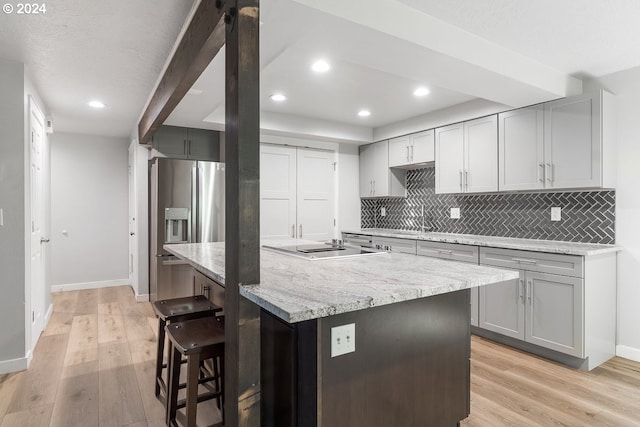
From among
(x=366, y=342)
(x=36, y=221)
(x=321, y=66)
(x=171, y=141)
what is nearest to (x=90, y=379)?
(x=36, y=221)

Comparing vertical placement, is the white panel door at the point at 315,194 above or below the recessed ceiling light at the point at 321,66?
below

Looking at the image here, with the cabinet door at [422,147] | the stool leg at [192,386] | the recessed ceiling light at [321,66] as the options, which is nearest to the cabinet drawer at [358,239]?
the cabinet door at [422,147]

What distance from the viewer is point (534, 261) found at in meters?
3.02

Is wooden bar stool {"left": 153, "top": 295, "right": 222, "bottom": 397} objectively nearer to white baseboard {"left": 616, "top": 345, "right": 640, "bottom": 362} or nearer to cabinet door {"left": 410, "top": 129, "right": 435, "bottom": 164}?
cabinet door {"left": 410, "top": 129, "right": 435, "bottom": 164}

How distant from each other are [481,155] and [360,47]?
7.26 feet

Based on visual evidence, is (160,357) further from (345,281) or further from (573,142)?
(573,142)

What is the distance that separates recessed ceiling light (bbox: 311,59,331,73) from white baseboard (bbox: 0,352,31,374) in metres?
3.21

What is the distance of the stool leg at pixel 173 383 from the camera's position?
1.95 metres

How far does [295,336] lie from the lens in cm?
138

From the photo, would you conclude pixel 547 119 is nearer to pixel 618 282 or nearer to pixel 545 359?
pixel 618 282

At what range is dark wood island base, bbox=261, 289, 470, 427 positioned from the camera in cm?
137

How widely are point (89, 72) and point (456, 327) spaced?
133 inches

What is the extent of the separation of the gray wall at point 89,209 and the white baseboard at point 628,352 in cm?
633

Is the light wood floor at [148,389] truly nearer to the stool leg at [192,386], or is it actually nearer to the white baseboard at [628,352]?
the white baseboard at [628,352]
